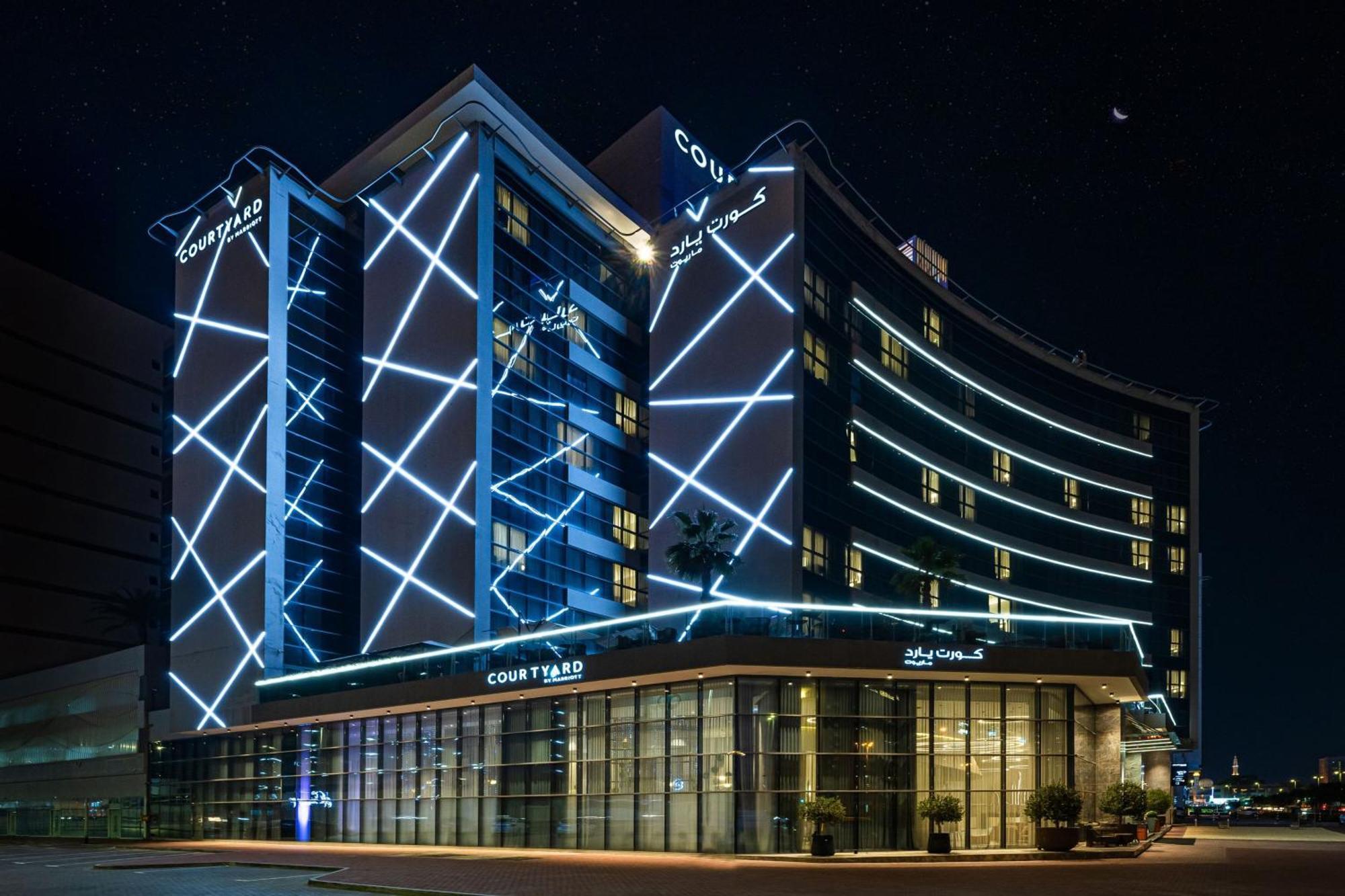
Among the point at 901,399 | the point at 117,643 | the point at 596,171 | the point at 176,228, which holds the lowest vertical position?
the point at 117,643

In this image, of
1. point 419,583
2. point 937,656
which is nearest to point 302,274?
point 419,583

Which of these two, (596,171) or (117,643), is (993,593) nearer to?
(596,171)

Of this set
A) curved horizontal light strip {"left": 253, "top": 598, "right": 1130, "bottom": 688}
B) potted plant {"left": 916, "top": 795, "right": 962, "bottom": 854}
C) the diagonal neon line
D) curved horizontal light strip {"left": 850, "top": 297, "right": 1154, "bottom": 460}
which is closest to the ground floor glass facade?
potted plant {"left": 916, "top": 795, "right": 962, "bottom": 854}

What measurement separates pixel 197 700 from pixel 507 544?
18421 millimetres

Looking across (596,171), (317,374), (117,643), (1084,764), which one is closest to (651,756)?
(1084,764)

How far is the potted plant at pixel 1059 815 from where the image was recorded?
37.1 m

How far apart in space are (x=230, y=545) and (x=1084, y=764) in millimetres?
44731

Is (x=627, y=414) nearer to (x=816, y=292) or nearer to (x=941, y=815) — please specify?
(x=816, y=292)

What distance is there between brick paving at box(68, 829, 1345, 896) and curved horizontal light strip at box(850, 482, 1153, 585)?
3078 cm

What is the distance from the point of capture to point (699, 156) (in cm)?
8438

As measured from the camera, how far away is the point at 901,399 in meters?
77.2

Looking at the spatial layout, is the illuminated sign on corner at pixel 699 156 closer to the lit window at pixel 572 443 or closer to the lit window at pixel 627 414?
the lit window at pixel 627 414

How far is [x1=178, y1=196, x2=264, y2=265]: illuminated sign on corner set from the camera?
71062mm

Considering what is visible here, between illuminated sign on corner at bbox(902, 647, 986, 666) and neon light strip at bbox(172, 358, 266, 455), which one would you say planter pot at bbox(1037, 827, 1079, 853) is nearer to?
illuminated sign on corner at bbox(902, 647, 986, 666)
